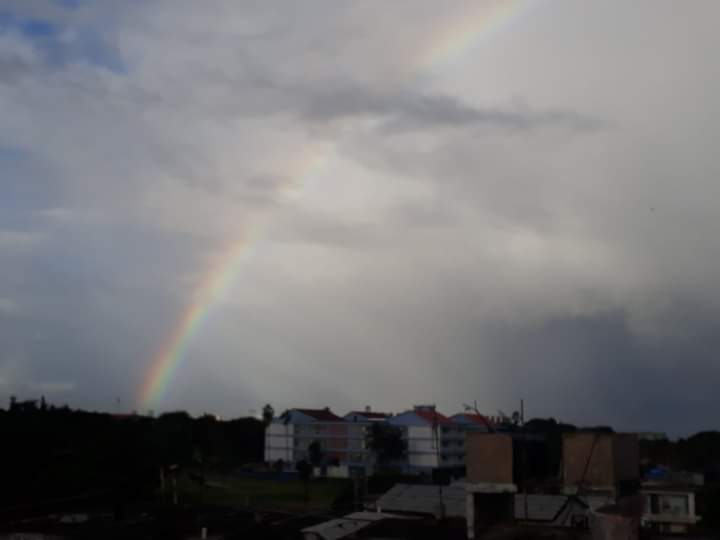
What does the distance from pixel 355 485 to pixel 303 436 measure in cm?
3016

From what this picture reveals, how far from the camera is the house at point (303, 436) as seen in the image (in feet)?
203

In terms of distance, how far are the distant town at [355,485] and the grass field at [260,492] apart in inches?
4.6

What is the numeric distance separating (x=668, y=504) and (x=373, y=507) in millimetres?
9968

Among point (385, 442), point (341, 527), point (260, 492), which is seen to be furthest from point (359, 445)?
point (341, 527)

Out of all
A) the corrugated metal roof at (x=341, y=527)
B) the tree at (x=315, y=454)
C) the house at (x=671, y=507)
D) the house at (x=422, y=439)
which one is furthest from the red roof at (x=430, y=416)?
the corrugated metal roof at (x=341, y=527)

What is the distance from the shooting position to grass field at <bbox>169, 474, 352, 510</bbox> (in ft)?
110

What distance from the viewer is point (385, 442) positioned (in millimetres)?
58000

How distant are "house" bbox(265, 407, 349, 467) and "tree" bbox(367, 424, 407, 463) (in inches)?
136

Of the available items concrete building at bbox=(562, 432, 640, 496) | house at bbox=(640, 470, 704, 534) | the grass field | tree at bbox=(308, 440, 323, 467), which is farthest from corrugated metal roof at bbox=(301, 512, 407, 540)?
tree at bbox=(308, 440, 323, 467)

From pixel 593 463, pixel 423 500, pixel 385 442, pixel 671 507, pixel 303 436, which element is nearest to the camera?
pixel 593 463

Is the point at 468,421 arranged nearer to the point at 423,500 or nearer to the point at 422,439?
the point at 422,439

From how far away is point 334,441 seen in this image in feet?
203

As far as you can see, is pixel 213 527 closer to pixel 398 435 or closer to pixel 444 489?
pixel 444 489

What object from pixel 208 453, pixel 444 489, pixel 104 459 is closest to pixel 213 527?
pixel 444 489
